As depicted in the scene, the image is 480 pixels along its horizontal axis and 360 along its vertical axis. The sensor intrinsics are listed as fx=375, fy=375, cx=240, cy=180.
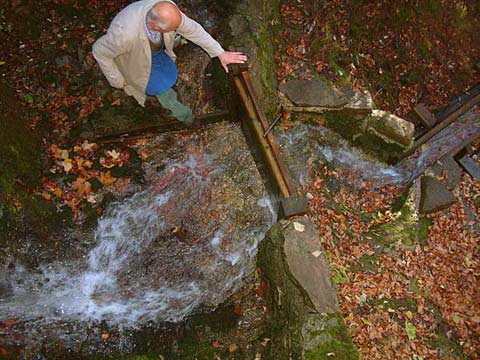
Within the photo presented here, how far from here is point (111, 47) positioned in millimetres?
3898

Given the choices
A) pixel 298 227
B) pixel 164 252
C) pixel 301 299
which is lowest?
pixel 301 299

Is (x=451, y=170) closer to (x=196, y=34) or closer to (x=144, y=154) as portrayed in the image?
(x=196, y=34)

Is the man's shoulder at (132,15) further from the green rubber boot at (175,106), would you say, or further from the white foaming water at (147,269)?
the white foaming water at (147,269)

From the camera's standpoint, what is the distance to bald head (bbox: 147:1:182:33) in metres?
3.63

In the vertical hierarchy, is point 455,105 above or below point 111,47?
above

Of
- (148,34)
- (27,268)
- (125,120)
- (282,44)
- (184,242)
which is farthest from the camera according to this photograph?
(282,44)

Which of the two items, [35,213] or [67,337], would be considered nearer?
[67,337]

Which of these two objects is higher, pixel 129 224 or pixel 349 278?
pixel 129 224

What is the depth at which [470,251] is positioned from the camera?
6180 mm

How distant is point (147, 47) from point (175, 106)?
1.21 meters

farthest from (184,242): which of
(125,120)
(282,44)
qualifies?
(282,44)

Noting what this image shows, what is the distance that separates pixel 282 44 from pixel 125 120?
9.85 ft

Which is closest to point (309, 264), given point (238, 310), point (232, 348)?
point (238, 310)

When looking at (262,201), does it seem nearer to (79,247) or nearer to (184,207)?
(184,207)
